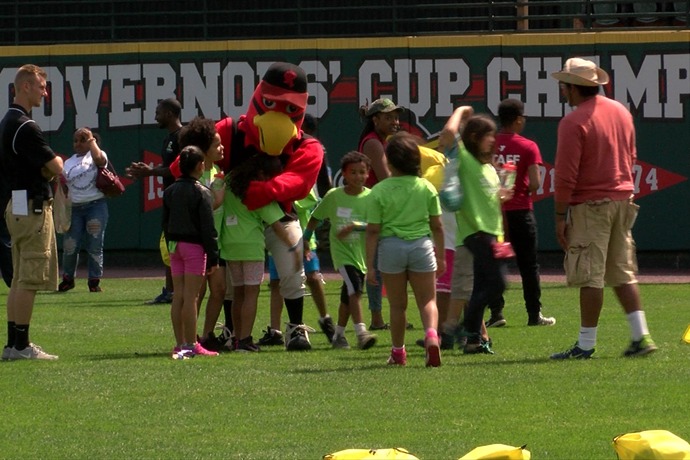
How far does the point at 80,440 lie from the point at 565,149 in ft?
13.8

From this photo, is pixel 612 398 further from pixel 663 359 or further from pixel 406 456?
pixel 406 456

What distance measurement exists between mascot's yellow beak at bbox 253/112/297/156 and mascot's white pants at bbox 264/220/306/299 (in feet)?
2.00

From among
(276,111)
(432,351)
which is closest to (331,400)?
(432,351)

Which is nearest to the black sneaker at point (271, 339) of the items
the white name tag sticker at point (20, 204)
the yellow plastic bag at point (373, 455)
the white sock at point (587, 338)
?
the white name tag sticker at point (20, 204)

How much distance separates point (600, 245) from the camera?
→ 33.9ft

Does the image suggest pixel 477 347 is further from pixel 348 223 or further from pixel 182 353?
pixel 182 353

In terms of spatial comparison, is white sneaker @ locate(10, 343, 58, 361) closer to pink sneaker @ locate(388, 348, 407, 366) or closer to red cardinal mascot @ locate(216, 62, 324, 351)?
red cardinal mascot @ locate(216, 62, 324, 351)

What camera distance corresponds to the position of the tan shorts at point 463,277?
10891mm

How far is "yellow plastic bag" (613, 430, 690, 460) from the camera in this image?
5.97 m

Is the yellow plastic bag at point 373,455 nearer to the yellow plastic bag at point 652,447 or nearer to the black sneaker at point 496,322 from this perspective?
the yellow plastic bag at point 652,447

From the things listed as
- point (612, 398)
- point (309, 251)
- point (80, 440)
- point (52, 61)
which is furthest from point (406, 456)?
point (52, 61)

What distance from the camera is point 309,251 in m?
12.2

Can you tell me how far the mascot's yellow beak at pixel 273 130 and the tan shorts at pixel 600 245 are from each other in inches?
92.1

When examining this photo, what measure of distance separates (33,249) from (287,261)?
1.93m
